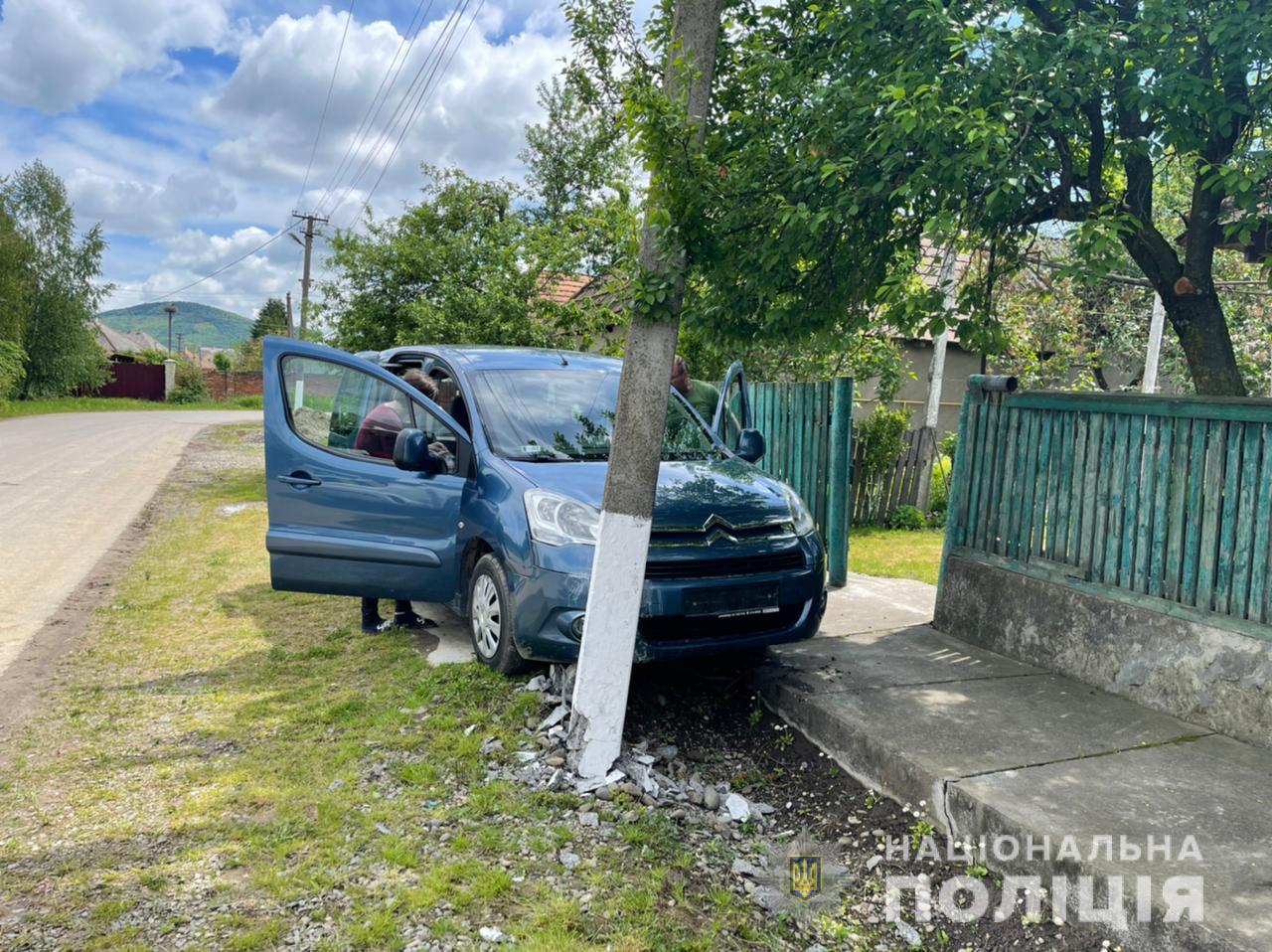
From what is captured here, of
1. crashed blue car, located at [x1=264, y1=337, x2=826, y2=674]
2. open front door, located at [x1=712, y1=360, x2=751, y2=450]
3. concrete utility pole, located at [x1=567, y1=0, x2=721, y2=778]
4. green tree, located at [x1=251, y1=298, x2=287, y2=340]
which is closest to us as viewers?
concrete utility pole, located at [x1=567, y1=0, x2=721, y2=778]

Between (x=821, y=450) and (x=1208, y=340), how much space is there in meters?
3.16

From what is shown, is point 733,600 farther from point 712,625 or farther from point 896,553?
point 896,553

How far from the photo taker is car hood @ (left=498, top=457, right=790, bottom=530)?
15.0 feet

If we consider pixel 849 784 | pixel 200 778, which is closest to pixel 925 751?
pixel 849 784

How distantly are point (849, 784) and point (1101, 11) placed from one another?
4.10 m

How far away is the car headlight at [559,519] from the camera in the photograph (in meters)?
4.46

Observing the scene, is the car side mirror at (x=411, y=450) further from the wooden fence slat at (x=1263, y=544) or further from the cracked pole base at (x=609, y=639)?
the wooden fence slat at (x=1263, y=544)

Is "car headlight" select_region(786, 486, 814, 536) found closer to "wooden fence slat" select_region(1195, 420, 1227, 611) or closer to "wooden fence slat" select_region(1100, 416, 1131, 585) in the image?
"wooden fence slat" select_region(1100, 416, 1131, 585)

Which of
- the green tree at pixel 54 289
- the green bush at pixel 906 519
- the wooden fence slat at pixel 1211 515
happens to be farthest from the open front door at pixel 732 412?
A: the green tree at pixel 54 289

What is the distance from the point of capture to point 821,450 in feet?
25.2

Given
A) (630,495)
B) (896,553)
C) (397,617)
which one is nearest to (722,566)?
(630,495)

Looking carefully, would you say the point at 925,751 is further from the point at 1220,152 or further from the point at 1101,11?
the point at 1101,11

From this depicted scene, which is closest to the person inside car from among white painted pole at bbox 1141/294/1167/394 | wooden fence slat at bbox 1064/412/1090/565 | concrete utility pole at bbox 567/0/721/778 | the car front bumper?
the car front bumper

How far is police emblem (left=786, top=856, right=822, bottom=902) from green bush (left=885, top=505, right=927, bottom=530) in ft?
28.8
